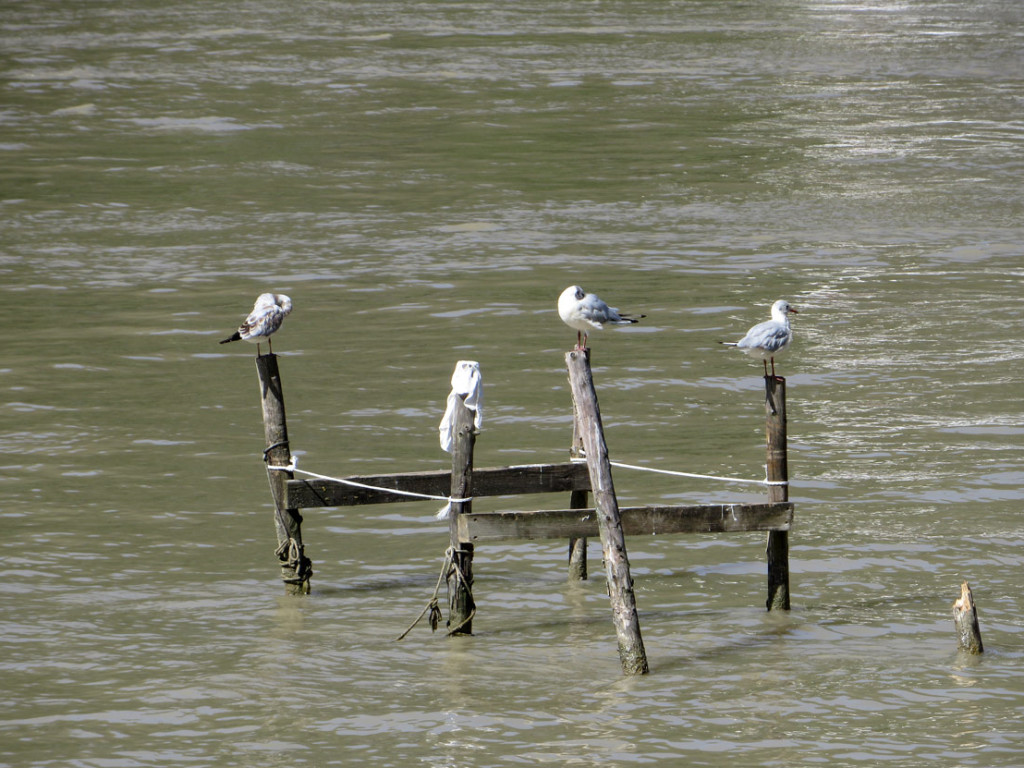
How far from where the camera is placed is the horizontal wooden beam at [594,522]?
29.3 ft

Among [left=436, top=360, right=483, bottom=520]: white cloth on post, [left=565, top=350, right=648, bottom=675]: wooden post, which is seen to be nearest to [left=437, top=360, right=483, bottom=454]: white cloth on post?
[left=436, top=360, right=483, bottom=520]: white cloth on post

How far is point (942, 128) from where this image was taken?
2617 cm

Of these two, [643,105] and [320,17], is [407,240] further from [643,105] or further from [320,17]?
[320,17]

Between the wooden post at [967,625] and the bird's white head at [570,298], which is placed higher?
A: the bird's white head at [570,298]

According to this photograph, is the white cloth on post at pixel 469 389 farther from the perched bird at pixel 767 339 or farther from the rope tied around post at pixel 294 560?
the perched bird at pixel 767 339

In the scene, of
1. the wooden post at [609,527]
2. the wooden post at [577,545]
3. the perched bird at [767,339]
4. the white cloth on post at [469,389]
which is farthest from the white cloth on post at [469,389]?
the perched bird at [767,339]

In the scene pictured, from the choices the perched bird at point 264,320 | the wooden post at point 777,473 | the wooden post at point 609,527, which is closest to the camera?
the wooden post at point 609,527

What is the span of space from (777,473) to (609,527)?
3.76 feet

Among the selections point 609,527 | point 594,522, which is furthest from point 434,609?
point 609,527

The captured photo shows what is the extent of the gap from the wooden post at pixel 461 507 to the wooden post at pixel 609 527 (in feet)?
2.13

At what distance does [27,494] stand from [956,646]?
246 inches

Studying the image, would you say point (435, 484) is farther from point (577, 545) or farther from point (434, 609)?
point (577, 545)

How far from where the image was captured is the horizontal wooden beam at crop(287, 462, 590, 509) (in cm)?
961

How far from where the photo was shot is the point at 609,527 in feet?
28.5
